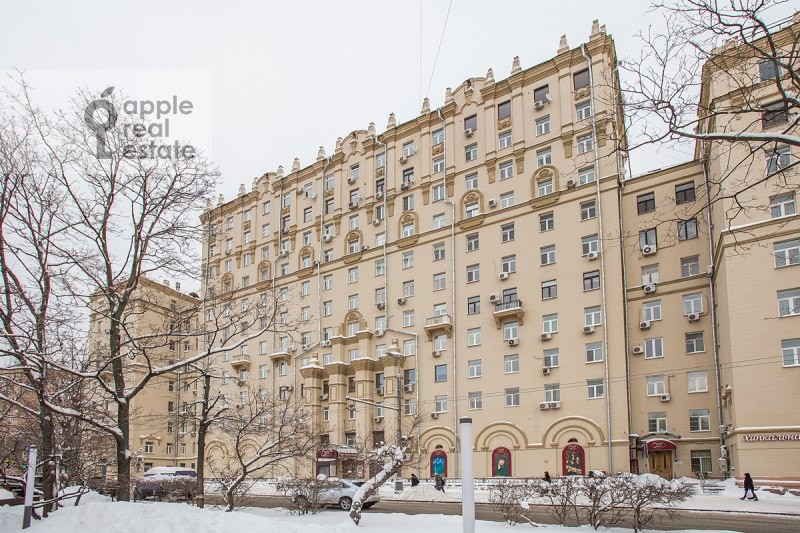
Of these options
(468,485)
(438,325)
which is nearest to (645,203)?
(438,325)

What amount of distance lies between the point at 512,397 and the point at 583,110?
A: 18693mm

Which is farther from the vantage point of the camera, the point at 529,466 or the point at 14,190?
the point at 529,466

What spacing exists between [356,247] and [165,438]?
2877 cm

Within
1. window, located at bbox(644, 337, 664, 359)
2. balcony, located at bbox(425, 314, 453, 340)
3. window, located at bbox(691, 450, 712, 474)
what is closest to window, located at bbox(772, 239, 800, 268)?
window, located at bbox(644, 337, 664, 359)

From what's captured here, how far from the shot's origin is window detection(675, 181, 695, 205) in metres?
38.3

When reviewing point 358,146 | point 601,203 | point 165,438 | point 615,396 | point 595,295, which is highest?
point 358,146

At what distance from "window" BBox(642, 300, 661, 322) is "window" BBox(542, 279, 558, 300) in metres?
5.20

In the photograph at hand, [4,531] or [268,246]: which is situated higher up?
[268,246]

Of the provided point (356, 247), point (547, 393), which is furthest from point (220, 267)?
point (547, 393)

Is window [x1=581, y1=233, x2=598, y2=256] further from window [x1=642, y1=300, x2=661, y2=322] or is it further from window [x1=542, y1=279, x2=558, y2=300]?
window [x1=642, y1=300, x2=661, y2=322]

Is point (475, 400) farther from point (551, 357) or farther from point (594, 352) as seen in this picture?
point (594, 352)

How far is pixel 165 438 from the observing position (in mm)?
63125

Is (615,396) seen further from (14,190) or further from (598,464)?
(14,190)

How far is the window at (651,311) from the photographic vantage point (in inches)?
1490
